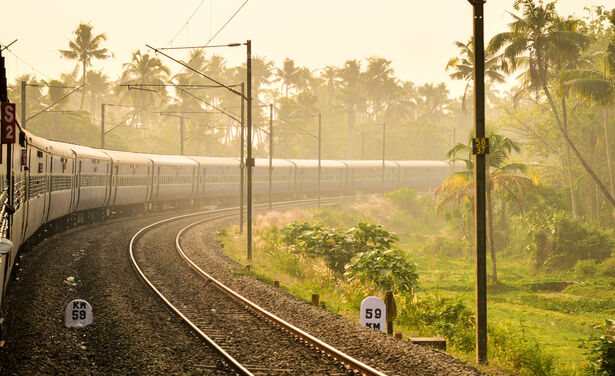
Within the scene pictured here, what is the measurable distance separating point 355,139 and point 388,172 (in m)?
40.3

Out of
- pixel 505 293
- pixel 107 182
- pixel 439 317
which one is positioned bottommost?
pixel 505 293

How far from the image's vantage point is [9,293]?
13.8 m

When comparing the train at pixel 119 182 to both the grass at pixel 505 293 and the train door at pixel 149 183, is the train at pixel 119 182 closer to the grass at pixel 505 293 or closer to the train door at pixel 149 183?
the train door at pixel 149 183

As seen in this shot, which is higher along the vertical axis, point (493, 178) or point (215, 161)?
point (215, 161)

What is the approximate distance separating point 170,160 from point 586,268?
2571cm

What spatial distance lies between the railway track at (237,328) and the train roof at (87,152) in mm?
8991

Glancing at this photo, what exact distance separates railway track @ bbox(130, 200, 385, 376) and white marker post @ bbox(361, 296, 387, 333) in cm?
174

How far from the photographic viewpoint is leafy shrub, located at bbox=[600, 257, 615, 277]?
95.3 feet

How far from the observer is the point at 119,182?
33.2 meters

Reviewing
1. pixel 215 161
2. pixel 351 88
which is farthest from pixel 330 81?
pixel 215 161

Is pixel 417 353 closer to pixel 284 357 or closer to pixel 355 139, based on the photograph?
pixel 284 357

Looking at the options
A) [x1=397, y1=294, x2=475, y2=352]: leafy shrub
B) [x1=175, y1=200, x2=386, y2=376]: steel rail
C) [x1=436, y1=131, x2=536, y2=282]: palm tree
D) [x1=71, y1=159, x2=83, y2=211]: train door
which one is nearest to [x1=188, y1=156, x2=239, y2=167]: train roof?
[x1=71, y1=159, x2=83, y2=211]: train door

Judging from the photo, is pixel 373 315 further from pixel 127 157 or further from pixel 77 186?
pixel 127 157

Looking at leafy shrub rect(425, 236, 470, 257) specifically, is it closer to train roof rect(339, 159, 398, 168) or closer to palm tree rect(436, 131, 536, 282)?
palm tree rect(436, 131, 536, 282)
